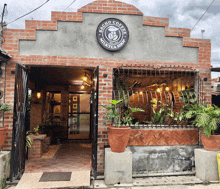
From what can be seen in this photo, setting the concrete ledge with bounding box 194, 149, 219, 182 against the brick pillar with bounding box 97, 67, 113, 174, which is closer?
the concrete ledge with bounding box 194, 149, 219, 182

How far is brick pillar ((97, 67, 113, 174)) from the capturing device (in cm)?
404

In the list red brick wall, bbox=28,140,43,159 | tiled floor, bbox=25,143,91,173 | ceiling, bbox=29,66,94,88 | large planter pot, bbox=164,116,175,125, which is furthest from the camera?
ceiling, bbox=29,66,94,88

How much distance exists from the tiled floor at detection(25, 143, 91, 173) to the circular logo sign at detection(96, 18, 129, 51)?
3.15 m

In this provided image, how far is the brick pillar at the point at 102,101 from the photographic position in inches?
159

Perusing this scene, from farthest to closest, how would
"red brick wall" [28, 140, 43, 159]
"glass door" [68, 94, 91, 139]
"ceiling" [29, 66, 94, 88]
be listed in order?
1. "glass door" [68, 94, 91, 139]
2. "ceiling" [29, 66, 94, 88]
3. "red brick wall" [28, 140, 43, 159]

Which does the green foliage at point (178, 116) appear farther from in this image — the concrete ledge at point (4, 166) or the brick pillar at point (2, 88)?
the brick pillar at point (2, 88)

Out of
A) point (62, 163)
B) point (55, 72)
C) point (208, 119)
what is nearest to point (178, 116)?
point (208, 119)

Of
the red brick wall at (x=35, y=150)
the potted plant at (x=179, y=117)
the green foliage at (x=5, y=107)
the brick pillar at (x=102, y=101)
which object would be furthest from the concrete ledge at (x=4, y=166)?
the potted plant at (x=179, y=117)

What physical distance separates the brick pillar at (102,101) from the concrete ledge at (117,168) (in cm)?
48

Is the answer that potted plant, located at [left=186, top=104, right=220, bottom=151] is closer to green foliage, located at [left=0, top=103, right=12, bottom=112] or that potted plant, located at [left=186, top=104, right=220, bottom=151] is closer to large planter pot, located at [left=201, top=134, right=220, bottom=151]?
large planter pot, located at [left=201, top=134, right=220, bottom=151]

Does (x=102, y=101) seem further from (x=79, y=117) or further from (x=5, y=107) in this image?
(x=79, y=117)

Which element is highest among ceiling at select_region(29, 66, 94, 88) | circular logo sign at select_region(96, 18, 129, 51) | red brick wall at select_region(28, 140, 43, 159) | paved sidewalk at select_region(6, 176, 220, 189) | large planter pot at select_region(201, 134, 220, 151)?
circular logo sign at select_region(96, 18, 129, 51)

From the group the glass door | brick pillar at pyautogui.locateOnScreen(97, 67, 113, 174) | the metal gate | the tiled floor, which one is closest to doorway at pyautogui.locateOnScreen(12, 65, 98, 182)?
the glass door

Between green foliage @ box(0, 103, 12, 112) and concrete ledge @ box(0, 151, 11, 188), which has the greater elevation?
green foliage @ box(0, 103, 12, 112)
